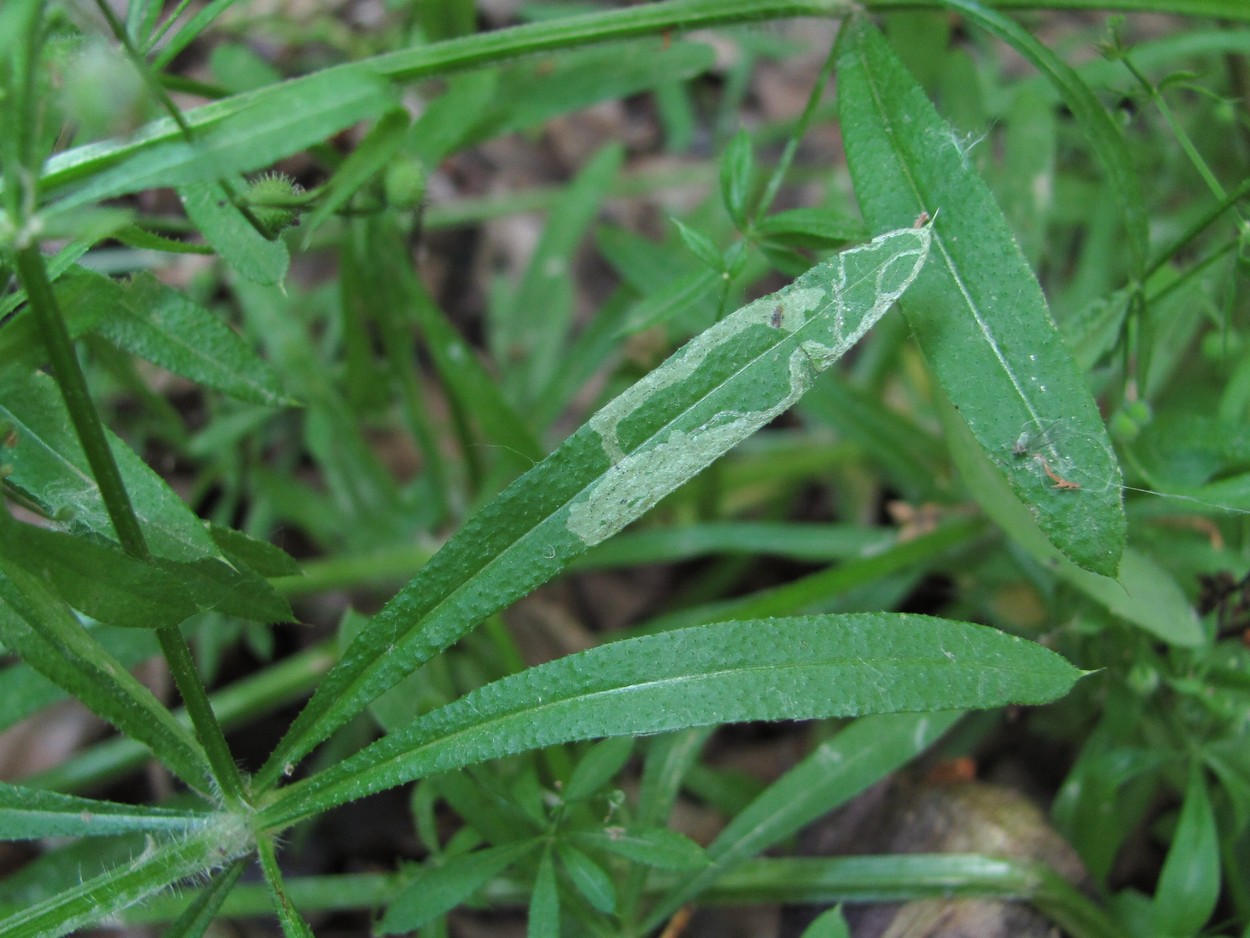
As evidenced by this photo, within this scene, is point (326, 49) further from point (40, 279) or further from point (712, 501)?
point (40, 279)

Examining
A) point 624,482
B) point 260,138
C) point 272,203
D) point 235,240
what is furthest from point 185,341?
point 624,482

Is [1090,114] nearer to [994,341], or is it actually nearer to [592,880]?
[994,341]

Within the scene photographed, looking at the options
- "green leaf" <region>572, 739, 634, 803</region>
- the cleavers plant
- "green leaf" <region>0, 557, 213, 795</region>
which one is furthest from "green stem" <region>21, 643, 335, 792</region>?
"green leaf" <region>572, 739, 634, 803</region>

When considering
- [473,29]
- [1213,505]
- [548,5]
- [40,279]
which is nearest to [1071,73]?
[1213,505]

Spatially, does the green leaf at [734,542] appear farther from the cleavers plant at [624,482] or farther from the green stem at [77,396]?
the green stem at [77,396]

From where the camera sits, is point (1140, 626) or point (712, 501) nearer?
point (1140, 626)

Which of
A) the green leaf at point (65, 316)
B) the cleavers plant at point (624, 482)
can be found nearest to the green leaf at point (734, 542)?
the cleavers plant at point (624, 482)
